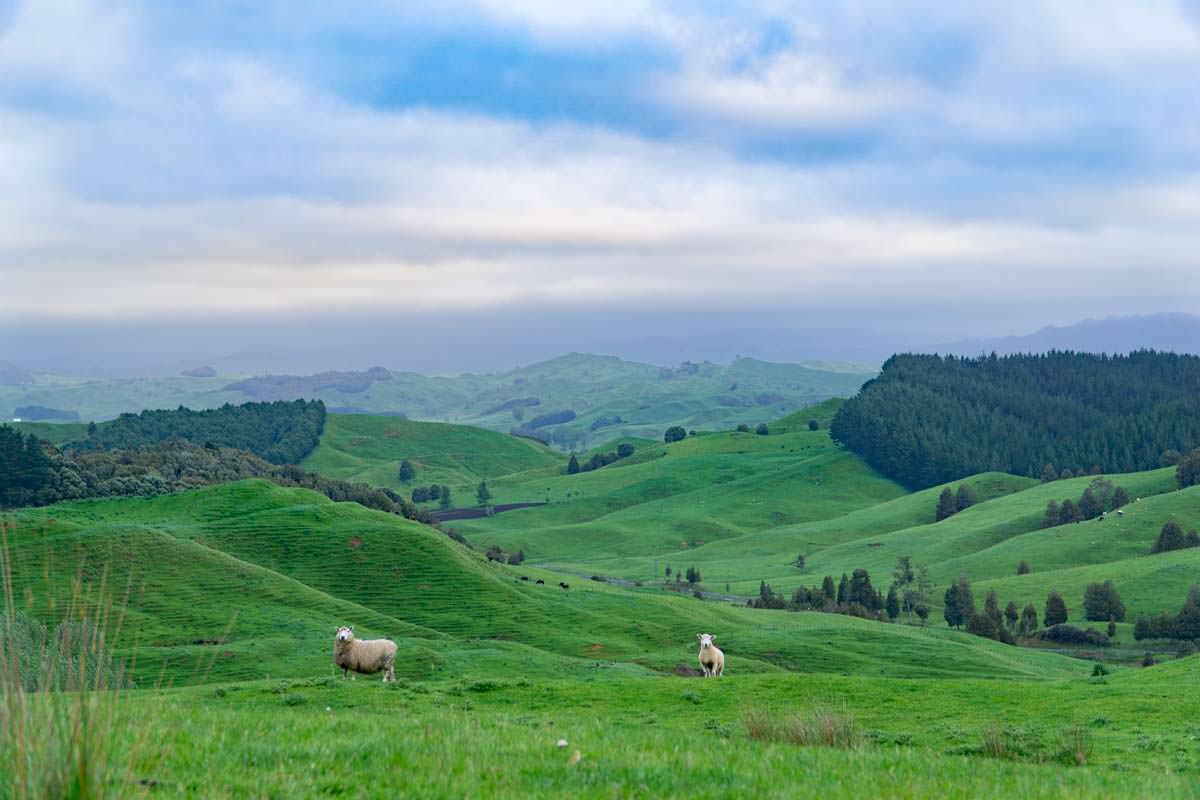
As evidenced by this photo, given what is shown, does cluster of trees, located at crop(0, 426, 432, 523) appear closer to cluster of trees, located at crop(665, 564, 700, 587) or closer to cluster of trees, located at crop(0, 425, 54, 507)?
cluster of trees, located at crop(0, 425, 54, 507)

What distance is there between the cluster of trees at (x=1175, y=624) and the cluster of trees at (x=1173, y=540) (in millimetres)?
36607

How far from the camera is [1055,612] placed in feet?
386

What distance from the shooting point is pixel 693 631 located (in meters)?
80.1

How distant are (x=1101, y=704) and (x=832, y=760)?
24384 mm

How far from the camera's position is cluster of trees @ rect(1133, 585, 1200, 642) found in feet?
351

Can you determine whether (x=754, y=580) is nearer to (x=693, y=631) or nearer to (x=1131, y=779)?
(x=693, y=631)

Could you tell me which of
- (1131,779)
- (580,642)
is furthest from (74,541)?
(1131,779)

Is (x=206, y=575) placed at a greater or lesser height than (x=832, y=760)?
lesser

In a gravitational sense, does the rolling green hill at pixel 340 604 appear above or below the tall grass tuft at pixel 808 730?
below

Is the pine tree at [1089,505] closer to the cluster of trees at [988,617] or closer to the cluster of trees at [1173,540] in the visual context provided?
the cluster of trees at [1173,540]

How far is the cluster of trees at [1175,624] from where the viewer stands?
106875 mm

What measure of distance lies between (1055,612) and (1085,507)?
2978 inches

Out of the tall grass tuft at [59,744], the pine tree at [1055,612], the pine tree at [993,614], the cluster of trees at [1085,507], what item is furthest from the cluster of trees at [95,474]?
the cluster of trees at [1085,507]

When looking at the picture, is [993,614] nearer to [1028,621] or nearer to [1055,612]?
[1028,621]
